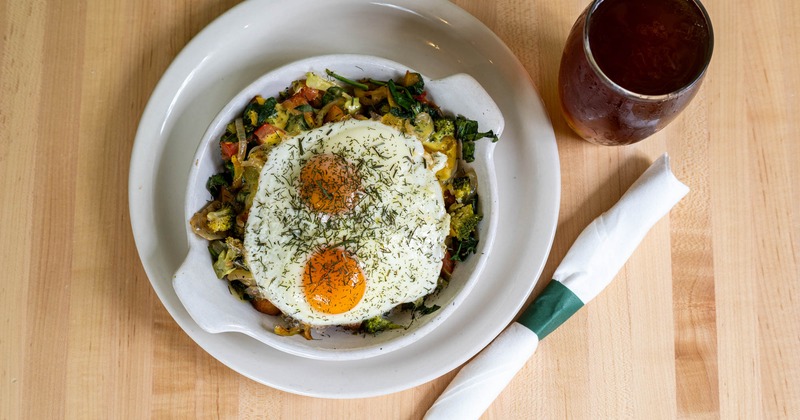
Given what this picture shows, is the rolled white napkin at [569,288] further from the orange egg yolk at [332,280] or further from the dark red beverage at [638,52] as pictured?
the orange egg yolk at [332,280]

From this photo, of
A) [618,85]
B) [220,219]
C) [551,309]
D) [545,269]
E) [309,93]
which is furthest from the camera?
[545,269]

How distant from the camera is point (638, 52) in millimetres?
2613

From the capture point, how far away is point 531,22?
10.1ft

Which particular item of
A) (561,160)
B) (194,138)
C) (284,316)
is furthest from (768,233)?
(194,138)

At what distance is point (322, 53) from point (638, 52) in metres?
1.27

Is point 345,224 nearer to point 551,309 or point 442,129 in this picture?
point 442,129

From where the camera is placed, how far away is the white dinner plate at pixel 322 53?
2838 mm

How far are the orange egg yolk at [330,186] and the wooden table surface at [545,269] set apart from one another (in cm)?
94

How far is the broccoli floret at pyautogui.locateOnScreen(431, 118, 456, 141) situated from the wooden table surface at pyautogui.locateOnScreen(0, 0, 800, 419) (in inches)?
23.2

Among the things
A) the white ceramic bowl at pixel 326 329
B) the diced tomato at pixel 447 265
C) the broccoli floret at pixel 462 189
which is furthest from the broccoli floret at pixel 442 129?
the diced tomato at pixel 447 265

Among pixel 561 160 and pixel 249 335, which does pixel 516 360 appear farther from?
pixel 249 335

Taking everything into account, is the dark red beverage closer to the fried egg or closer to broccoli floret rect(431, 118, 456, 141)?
broccoli floret rect(431, 118, 456, 141)

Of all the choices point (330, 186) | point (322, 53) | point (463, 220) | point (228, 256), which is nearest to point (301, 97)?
point (322, 53)

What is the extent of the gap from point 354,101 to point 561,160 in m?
0.96
